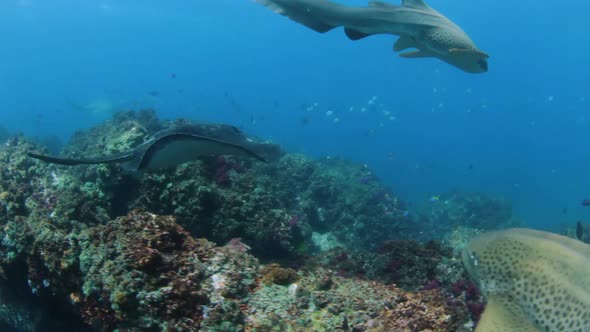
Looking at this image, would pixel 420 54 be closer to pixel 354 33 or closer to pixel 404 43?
pixel 404 43

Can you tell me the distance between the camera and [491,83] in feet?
620

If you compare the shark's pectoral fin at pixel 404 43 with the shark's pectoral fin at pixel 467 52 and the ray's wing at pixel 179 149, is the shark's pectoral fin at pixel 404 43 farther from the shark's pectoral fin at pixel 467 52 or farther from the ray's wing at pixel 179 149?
the ray's wing at pixel 179 149

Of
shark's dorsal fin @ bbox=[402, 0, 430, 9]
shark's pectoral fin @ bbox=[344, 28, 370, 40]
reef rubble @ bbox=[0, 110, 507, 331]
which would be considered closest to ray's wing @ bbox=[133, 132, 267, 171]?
reef rubble @ bbox=[0, 110, 507, 331]

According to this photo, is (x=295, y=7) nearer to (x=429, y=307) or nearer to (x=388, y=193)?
A: (x=429, y=307)

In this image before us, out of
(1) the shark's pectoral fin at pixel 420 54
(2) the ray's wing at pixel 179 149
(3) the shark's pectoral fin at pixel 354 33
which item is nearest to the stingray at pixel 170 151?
(2) the ray's wing at pixel 179 149

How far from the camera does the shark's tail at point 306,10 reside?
486 cm

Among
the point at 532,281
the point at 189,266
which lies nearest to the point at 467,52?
the point at 532,281

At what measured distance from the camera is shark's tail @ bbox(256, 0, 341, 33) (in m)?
4.86

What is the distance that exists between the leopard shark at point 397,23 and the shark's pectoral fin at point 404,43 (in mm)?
23

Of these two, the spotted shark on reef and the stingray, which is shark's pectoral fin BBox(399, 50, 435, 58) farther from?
the spotted shark on reef

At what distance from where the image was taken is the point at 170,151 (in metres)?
5.19

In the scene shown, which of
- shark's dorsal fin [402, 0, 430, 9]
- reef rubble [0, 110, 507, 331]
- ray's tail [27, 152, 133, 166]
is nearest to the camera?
reef rubble [0, 110, 507, 331]

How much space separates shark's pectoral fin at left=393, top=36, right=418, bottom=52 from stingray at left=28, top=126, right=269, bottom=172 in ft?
9.18

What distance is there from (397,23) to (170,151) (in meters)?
3.58
